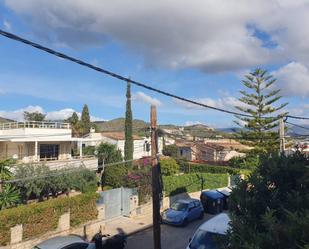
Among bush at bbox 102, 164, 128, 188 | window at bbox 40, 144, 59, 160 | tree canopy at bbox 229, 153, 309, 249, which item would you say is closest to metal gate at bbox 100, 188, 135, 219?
bush at bbox 102, 164, 128, 188

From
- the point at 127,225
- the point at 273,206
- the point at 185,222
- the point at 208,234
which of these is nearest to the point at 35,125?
the point at 127,225

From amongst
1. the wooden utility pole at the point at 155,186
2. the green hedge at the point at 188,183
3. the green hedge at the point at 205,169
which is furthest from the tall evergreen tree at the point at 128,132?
the wooden utility pole at the point at 155,186

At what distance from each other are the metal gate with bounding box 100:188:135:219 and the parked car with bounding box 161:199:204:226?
2.42 m

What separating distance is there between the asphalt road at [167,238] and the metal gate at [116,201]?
8.92 feet

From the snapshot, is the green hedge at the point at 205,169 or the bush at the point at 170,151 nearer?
the green hedge at the point at 205,169

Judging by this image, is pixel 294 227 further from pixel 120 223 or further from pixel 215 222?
pixel 120 223

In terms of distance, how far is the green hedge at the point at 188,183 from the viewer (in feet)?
90.3

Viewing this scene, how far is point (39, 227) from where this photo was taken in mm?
17688

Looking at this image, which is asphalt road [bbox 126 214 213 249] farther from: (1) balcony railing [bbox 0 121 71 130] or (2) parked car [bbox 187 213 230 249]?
(1) balcony railing [bbox 0 121 71 130]

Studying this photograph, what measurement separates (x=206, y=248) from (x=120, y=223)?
11.8 meters

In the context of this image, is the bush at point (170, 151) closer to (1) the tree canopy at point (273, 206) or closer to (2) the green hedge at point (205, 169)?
(2) the green hedge at point (205, 169)

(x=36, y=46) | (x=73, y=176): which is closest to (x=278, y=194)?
(x=36, y=46)

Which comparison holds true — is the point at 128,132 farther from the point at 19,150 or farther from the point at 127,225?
the point at 127,225

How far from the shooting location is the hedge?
16.2 m
